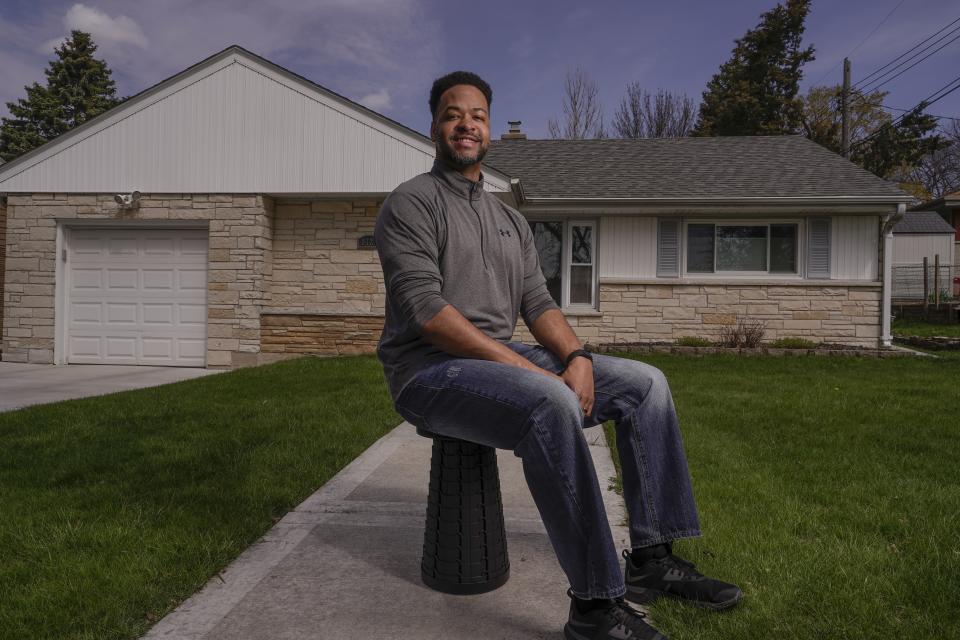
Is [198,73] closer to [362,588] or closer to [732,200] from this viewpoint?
[732,200]

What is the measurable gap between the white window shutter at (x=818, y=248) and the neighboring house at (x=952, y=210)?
20.1 m

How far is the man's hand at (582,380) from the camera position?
6.96 feet

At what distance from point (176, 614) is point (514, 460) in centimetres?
246

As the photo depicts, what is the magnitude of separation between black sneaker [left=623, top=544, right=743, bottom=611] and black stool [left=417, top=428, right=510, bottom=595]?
47 cm

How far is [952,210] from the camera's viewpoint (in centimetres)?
2853

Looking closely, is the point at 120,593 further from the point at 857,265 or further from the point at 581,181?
the point at 857,265

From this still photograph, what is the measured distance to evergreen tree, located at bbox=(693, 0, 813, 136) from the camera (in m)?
27.6

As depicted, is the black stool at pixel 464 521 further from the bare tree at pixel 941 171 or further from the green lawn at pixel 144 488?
the bare tree at pixel 941 171

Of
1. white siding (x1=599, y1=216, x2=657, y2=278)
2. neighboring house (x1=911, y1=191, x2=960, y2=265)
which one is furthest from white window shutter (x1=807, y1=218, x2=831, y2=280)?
neighboring house (x1=911, y1=191, x2=960, y2=265)

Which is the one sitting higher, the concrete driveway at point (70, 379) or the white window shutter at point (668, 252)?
the white window shutter at point (668, 252)

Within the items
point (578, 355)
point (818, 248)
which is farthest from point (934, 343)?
point (578, 355)

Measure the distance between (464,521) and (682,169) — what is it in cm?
1199

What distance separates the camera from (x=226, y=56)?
10445mm

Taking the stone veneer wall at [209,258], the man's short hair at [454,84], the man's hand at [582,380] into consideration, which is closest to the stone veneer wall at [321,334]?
the stone veneer wall at [209,258]
